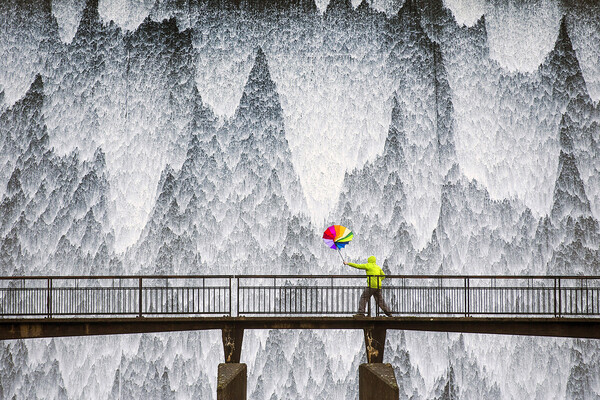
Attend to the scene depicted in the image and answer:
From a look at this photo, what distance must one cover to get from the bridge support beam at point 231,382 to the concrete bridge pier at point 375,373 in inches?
91.3

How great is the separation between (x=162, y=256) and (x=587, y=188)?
38.0 feet

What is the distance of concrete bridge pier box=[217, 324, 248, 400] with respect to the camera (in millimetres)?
10641

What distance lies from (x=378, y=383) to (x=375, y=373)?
9.2 inches

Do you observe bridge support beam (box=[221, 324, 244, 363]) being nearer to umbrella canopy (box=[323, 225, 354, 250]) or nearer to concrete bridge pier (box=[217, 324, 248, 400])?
concrete bridge pier (box=[217, 324, 248, 400])

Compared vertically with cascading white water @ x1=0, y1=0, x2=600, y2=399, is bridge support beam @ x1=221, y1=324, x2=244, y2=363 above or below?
below

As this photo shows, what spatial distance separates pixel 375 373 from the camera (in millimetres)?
11211

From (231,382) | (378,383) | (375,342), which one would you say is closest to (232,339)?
(231,382)

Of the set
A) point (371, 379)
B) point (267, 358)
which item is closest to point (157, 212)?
point (267, 358)

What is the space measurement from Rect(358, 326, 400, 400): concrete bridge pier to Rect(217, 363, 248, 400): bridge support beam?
232 centimetres

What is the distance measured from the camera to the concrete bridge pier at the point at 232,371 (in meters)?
10.6

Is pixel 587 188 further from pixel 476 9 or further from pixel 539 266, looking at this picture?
pixel 476 9

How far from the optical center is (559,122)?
1695 centimetres

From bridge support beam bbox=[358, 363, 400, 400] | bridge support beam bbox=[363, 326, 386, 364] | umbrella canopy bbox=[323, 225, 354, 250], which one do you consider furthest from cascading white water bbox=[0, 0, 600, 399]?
bridge support beam bbox=[363, 326, 386, 364]

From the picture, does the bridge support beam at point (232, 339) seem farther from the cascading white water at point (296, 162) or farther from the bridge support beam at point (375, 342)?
the cascading white water at point (296, 162)
